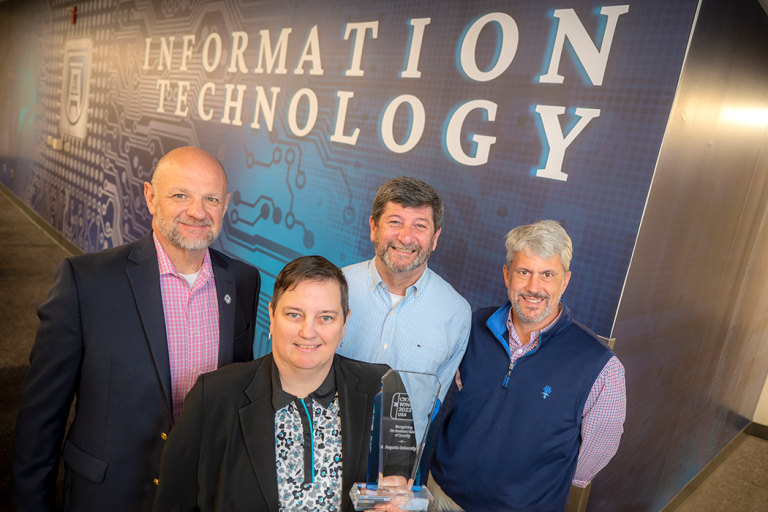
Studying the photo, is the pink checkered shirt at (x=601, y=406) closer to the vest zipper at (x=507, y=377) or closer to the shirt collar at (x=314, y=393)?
the vest zipper at (x=507, y=377)

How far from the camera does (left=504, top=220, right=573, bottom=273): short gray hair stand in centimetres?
158

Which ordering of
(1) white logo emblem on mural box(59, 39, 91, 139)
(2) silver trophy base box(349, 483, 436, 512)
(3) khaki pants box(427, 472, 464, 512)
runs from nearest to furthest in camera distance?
1. (2) silver trophy base box(349, 483, 436, 512)
2. (3) khaki pants box(427, 472, 464, 512)
3. (1) white logo emblem on mural box(59, 39, 91, 139)

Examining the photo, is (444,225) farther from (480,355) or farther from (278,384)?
(278,384)

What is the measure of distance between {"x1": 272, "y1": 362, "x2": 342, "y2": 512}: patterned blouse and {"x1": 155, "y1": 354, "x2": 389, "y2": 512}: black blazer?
0.02 m

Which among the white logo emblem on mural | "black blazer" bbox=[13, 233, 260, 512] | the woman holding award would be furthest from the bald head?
the white logo emblem on mural

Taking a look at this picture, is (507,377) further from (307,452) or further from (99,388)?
(99,388)

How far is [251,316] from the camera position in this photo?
1800mm

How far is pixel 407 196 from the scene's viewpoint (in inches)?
69.1

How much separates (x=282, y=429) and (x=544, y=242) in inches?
39.1

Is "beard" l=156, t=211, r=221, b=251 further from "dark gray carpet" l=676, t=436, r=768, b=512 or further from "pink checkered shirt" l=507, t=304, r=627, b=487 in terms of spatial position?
"dark gray carpet" l=676, t=436, r=768, b=512

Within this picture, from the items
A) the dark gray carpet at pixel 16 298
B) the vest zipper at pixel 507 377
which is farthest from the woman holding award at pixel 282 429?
the dark gray carpet at pixel 16 298

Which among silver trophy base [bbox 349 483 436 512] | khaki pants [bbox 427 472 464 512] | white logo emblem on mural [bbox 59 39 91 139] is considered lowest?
khaki pants [bbox 427 472 464 512]

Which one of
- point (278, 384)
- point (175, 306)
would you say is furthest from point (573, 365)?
point (175, 306)

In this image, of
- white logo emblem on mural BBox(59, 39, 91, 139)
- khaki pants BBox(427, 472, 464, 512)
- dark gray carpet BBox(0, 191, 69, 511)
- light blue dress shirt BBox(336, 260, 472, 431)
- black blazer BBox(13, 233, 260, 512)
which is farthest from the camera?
white logo emblem on mural BBox(59, 39, 91, 139)
